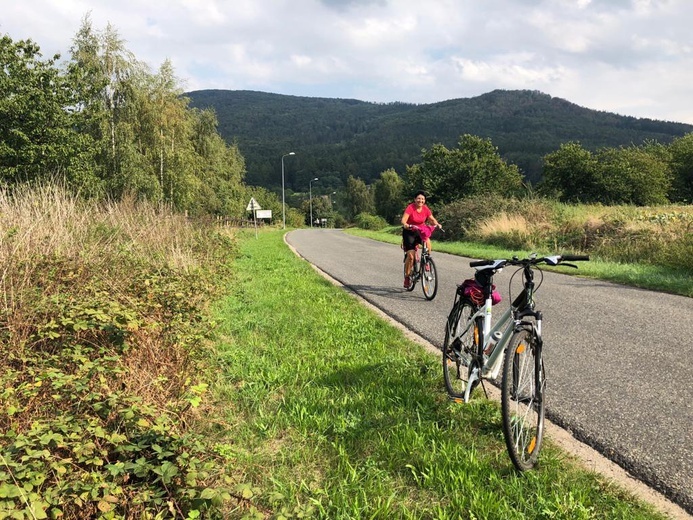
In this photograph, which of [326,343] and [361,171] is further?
[361,171]

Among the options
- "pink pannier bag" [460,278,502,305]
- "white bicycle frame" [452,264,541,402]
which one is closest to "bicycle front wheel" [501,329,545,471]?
"white bicycle frame" [452,264,541,402]

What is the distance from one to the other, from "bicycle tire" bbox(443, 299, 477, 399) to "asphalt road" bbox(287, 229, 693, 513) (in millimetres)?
741

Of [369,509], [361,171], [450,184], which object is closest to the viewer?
[369,509]

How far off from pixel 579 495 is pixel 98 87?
2621 cm

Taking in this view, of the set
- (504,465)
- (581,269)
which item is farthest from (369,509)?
(581,269)

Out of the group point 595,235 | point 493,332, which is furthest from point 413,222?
point 595,235

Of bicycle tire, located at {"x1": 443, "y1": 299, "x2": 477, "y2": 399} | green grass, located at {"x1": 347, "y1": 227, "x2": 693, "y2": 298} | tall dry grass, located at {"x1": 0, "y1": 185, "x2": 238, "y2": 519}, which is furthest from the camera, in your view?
green grass, located at {"x1": 347, "y1": 227, "x2": 693, "y2": 298}

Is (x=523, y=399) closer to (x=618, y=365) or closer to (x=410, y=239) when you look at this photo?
(x=618, y=365)

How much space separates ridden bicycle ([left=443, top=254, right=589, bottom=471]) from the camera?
255 centimetres

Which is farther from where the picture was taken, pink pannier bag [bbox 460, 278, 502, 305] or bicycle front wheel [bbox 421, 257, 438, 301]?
bicycle front wheel [bbox 421, 257, 438, 301]

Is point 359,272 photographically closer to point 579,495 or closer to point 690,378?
point 690,378

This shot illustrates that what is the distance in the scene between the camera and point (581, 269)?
34.1 ft

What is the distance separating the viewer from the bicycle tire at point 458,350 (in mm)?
3348

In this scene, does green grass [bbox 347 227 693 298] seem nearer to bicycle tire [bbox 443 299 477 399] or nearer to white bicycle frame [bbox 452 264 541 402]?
bicycle tire [bbox 443 299 477 399]
